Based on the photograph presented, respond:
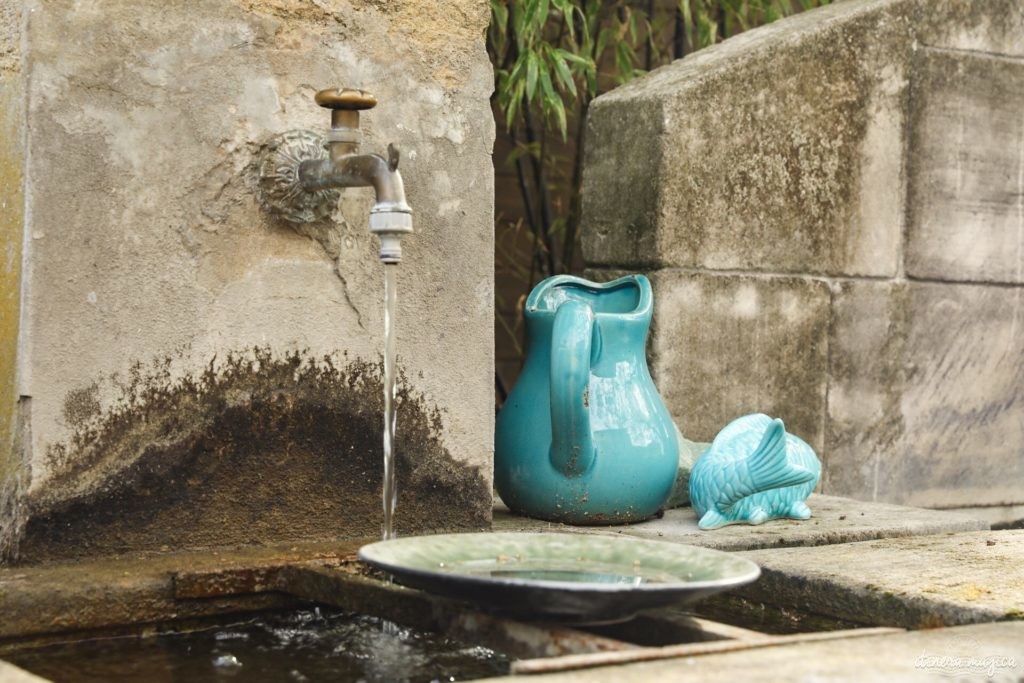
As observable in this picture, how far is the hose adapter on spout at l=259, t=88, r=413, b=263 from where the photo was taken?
1963 millimetres

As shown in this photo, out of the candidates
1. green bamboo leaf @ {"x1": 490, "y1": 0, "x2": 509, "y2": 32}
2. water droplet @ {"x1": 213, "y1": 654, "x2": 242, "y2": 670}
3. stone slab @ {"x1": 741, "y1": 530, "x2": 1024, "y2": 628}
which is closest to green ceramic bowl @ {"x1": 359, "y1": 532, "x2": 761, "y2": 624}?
water droplet @ {"x1": 213, "y1": 654, "x2": 242, "y2": 670}

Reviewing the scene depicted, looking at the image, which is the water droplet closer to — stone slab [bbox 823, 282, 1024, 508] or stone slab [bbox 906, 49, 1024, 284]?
stone slab [bbox 823, 282, 1024, 508]

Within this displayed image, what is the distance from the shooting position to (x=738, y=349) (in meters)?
3.24

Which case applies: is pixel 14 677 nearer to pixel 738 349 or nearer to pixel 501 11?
pixel 738 349

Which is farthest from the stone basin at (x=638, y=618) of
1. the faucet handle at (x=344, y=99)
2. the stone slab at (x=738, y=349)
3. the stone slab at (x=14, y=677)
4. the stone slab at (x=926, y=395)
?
the stone slab at (x=926, y=395)

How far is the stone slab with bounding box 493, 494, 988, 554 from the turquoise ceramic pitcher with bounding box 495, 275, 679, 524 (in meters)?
0.05

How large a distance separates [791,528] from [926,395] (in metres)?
1.17

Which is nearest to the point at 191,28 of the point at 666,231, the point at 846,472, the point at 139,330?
the point at 139,330

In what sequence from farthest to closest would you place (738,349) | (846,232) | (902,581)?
(846,232)
(738,349)
(902,581)

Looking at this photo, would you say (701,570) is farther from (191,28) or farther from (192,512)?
(191,28)

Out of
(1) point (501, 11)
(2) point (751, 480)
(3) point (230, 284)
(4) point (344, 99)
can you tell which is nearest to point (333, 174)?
(4) point (344, 99)

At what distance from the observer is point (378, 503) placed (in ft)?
7.49

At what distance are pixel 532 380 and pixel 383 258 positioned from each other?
736mm

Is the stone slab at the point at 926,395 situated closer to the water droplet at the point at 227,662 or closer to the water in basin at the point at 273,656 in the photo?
the water in basin at the point at 273,656
